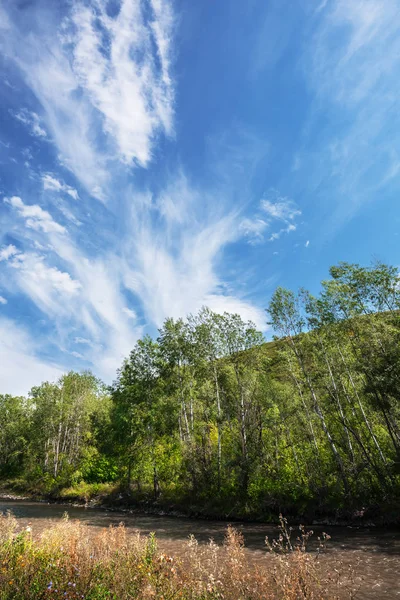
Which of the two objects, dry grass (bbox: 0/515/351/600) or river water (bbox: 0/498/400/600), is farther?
river water (bbox: 0/498/400/600)

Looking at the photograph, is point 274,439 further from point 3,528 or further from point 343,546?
point 3,528

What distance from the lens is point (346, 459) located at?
1086 inches

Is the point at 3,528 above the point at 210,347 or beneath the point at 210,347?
beneath

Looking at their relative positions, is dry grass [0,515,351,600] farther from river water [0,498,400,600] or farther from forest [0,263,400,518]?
forest [0,263,400,518]

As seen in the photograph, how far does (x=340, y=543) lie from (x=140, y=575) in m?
15.0

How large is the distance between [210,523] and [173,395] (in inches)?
570

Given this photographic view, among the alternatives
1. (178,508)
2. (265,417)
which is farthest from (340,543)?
(178,508)

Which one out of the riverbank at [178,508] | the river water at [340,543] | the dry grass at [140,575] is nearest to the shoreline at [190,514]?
the riverbank at [178,508]

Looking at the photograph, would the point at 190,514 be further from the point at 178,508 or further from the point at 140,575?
the point at 140,575

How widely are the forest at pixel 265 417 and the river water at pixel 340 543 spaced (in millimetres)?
2934

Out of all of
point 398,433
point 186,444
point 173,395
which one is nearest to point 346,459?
point 398,433

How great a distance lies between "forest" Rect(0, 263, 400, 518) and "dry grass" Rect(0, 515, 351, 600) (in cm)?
1864

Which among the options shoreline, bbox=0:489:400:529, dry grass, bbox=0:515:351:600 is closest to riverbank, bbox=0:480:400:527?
shoreline, bbox=0:489:400:529

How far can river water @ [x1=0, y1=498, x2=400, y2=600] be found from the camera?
11.8 metres
